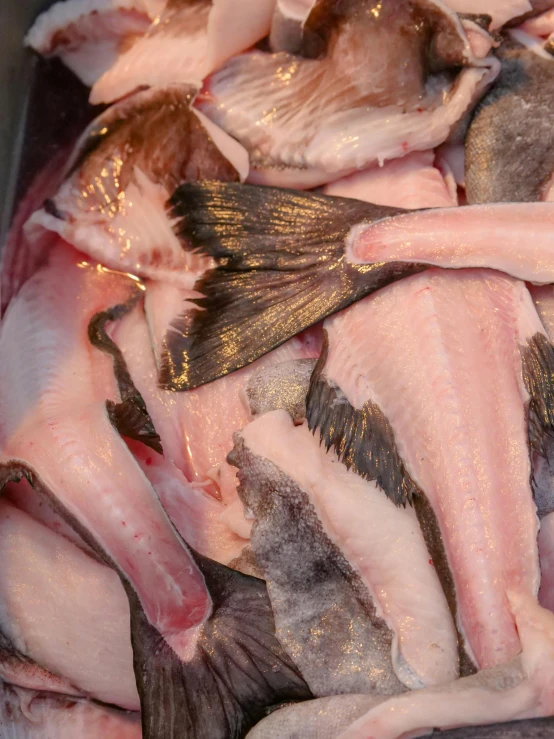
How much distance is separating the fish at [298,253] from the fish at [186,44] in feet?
1.51

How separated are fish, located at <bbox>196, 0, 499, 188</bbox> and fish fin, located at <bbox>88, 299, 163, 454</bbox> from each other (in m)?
0.70

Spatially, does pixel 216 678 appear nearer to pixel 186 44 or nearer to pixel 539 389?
pixel 539 389

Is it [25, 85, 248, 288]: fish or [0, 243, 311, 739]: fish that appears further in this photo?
[25, 85, 248, 288]: fish

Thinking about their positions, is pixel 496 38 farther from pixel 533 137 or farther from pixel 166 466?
pixel 166 466

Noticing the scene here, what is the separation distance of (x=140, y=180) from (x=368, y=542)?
54.4 inches

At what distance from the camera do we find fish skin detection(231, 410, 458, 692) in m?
1.41

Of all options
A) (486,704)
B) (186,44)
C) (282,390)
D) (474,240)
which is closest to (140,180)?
(186,44)

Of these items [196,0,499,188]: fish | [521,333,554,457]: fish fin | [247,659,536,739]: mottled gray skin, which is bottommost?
[247,659,536,739]: mottled gray skin

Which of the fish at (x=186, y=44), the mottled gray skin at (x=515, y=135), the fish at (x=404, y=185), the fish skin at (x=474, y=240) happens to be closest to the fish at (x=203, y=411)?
the fish skin at (x=474, y=240)

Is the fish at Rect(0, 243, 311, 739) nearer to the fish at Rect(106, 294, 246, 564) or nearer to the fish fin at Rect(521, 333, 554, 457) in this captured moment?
the fish at Rect(106, 294, 246, 564)

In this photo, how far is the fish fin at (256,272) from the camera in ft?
5.82

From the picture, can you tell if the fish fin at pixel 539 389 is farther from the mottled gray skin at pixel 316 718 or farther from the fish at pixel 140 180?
the fish at pixel 140 180

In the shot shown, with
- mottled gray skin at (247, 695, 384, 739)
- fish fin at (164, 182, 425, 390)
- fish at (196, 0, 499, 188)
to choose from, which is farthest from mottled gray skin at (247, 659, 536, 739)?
fish at (196, 0, 499, 188)

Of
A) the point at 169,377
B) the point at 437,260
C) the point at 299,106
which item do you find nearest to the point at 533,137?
the point at 437,260
